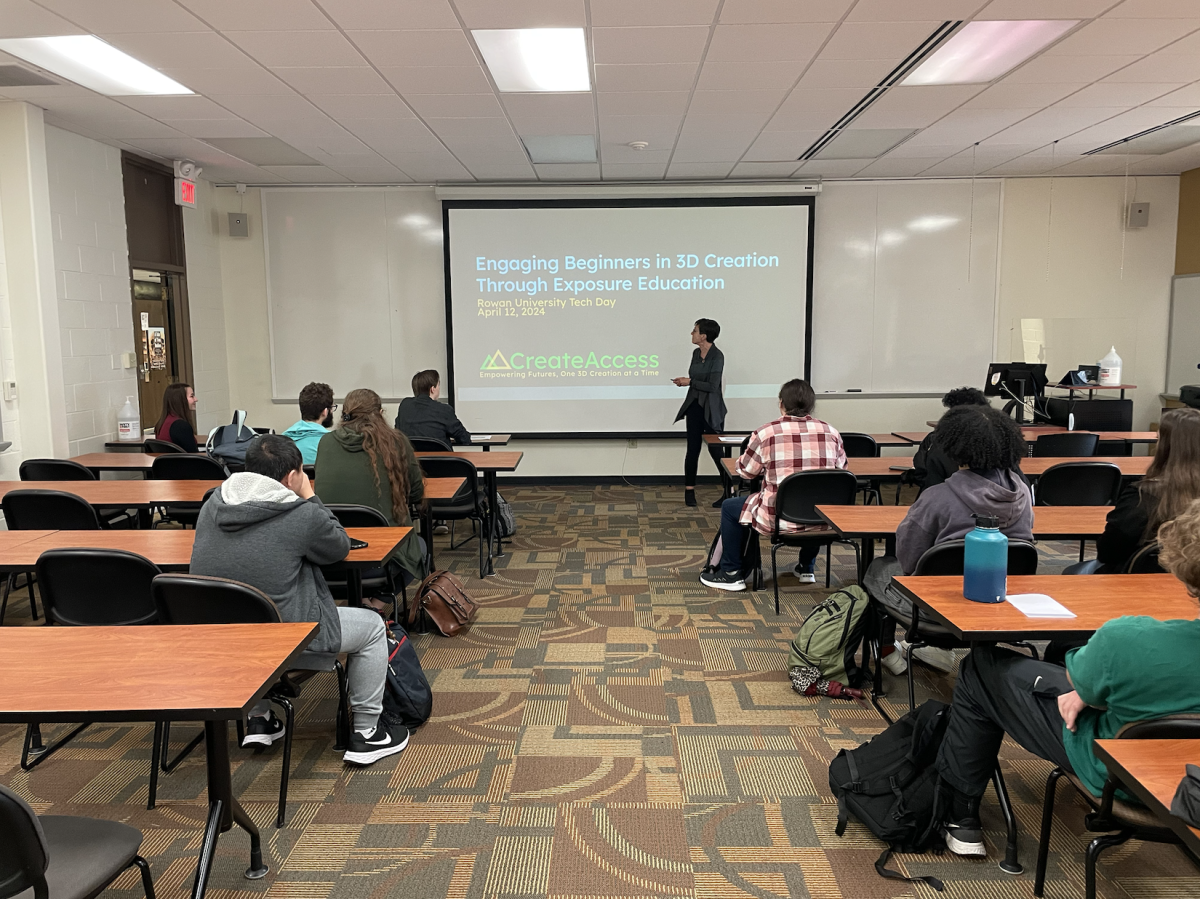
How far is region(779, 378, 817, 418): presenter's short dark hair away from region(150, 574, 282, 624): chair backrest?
2.93 m

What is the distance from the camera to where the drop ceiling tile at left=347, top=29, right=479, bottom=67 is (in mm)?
3910

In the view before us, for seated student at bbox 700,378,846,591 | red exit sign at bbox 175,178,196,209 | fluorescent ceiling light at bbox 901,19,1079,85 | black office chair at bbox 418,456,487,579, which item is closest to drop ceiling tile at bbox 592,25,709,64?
fluorescent ceiling light at bbox 901,19,1079,85

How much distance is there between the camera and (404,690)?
3.04 meters

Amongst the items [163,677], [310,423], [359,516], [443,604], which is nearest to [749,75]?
[310,423]

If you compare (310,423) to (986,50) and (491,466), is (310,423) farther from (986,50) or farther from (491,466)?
(986,50)

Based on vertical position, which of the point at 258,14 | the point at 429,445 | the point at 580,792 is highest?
the point at 258,14

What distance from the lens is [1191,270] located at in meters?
7.48

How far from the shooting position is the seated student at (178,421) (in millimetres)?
5633

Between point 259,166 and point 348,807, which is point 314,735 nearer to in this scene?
point 348,807

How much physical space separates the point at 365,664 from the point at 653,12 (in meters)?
3.00

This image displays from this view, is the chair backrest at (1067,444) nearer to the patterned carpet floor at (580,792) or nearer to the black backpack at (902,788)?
the patterned carpet floor at (580,792)

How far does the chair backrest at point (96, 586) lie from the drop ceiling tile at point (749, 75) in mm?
3622

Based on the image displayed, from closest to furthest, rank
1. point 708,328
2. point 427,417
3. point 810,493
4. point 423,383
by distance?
point 810,493 → point 427,417 → point 423,383 → point 708,328

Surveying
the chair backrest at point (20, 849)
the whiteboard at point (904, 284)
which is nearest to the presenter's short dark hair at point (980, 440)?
the chair backrest at point (20, 849)
